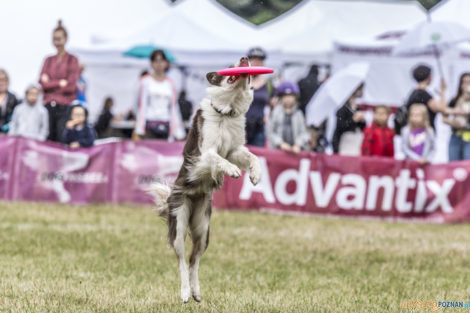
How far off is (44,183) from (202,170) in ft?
22.2

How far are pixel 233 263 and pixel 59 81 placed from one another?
17.6 feet

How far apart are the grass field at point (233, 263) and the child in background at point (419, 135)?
1.32 m

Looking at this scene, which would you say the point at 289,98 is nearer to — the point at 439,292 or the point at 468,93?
the point at 468,93

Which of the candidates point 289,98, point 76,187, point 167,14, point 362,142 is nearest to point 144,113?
point 76,187

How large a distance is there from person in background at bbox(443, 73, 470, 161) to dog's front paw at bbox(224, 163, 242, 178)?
25.1 feet

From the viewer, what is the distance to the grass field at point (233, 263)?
5672 millimetres

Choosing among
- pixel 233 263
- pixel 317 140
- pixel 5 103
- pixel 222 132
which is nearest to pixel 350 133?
pixel 317 140

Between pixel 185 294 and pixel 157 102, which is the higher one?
pixel 157 102

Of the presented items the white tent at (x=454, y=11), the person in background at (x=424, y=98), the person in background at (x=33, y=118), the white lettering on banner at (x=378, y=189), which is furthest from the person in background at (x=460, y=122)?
the person in background at (x=33, y=118)

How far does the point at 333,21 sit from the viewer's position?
21.9 m

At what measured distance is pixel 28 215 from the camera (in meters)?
9.89

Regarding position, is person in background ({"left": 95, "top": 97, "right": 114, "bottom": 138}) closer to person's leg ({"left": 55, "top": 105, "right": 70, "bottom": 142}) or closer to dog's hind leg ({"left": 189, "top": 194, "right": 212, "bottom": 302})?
person's leg ({"left": 55, "top": 105, "right": 70, "bottom": 142})

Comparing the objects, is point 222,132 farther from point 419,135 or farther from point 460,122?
point 460,122

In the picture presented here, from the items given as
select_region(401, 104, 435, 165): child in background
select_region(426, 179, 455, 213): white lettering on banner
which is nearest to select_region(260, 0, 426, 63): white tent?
select_region(401, 104, 435, 165): child in background
